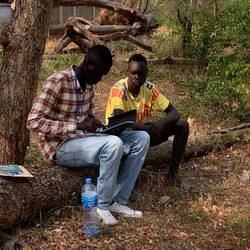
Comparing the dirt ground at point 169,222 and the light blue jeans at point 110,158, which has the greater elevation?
the light blue jeans at point 110,158

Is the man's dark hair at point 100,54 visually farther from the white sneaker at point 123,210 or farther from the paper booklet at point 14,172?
the white sneaker at point 123,210

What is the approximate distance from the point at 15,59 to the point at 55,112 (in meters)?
0.75

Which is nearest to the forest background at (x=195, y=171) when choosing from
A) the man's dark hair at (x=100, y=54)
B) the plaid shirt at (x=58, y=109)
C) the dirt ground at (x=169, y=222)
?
the dirt ground at (x=169, y=222)

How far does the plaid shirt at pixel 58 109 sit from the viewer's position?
359 cm

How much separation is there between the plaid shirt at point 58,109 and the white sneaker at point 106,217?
2.05 feet

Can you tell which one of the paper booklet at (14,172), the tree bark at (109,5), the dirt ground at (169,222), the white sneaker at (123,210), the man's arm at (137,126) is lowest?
the dirt ground at (169,222)

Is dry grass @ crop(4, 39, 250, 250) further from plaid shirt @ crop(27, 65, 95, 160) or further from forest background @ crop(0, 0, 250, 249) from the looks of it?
plaid shirt @ crop(27, 65, 95, 160)

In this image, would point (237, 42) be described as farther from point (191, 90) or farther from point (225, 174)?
point (225, 174)

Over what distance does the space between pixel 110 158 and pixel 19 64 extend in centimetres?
129

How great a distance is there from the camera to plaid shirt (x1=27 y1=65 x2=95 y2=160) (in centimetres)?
359

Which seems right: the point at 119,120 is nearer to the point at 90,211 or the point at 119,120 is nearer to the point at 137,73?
the point at 137,73

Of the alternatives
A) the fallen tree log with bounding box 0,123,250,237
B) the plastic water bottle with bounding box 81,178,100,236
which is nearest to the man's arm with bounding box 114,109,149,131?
the fallen tree log with bounding box 0,123,250,237

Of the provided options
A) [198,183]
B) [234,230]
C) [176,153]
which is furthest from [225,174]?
[234,230]

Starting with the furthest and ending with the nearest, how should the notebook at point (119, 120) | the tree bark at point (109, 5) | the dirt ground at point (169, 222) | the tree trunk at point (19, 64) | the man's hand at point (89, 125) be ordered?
1. the tree bark at point (109, 5)
2. the tree trunk at point (19, 64)
3. the notebook at point (119, 120)
4. the man's hand at point (89, 125)
5. the dirt ground at point (169, 222)
